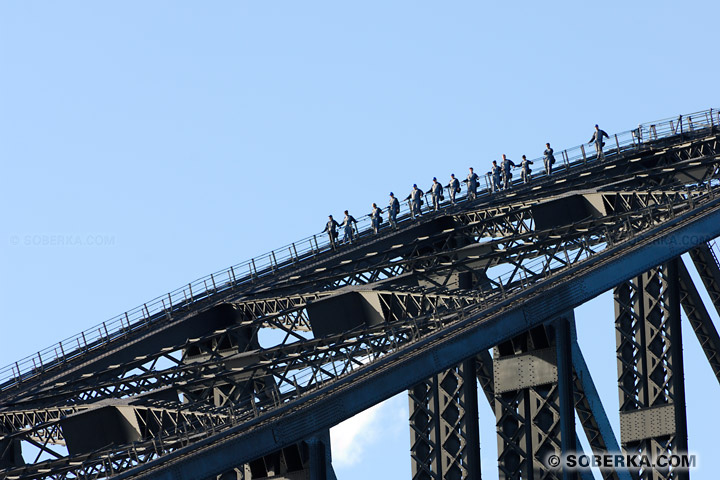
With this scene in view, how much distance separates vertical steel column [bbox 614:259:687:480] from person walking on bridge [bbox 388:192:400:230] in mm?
19061

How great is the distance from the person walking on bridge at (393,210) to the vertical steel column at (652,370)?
19.1 m

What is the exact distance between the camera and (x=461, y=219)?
186ft

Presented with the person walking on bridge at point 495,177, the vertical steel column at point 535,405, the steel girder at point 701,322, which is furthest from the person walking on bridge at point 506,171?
the vertical steel column at point 535,405

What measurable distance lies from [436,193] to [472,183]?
7.68ft

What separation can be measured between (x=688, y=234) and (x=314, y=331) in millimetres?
11849

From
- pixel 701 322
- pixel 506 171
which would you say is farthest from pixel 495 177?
pixel 701 322

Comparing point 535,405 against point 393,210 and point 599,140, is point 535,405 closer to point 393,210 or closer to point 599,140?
point 393,210

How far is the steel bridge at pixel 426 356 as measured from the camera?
30969 mm

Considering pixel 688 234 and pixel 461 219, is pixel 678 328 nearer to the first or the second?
pixel 688 234

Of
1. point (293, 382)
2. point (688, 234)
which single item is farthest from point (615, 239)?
point (293, 382)

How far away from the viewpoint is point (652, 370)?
40.5 meters

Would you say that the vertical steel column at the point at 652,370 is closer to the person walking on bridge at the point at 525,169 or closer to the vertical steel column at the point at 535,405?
the vertical steel column at the point at 535,405

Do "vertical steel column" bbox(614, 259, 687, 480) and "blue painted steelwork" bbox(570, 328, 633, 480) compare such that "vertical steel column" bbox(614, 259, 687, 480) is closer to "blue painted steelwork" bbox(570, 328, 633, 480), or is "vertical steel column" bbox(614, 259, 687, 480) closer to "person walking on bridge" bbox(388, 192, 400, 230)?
"blue painted steelwork" bbox(570, 328, 633, 480)

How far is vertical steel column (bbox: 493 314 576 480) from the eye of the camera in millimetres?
31750
